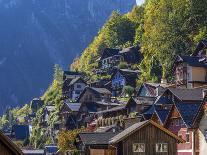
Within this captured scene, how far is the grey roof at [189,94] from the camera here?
61.1m

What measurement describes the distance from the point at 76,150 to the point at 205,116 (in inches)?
914

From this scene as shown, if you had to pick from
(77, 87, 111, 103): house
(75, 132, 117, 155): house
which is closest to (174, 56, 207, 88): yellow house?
(77, 87, 111, 103): house

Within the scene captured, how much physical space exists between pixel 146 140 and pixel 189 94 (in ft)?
62.9

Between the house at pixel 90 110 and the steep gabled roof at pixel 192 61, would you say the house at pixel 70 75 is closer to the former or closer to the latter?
the house at pixel 90 110

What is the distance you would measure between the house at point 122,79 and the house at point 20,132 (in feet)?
79.5

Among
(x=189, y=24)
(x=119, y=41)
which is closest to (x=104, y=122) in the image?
(x=189, y=24)

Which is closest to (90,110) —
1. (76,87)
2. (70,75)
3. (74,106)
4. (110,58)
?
(74,106)

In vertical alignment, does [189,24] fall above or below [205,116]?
above

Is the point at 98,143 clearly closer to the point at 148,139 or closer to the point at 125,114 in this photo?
the point at 148,139

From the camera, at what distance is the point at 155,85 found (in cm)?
9169

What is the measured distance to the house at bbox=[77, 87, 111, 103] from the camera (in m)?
104

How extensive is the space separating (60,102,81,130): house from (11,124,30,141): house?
21.5 meters

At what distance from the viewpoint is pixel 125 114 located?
79750 mm

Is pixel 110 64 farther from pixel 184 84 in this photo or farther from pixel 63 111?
pixel 184 84
